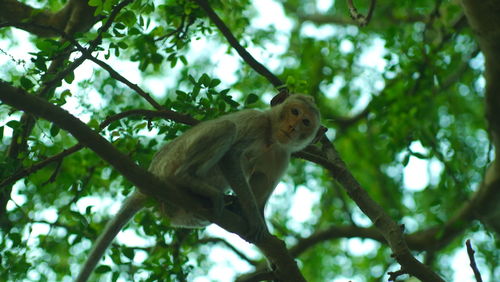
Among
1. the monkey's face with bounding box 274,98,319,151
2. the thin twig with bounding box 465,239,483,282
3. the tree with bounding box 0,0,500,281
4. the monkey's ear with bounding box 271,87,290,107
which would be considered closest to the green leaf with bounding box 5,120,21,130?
the tree with bounding box 0,0,500,281

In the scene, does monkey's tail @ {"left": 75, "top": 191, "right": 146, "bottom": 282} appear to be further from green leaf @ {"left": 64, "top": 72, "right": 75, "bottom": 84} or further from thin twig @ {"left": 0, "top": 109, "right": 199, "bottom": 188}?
green leaf @ {"left": 64, "top": 72, "right": 75, "bottom": 84}

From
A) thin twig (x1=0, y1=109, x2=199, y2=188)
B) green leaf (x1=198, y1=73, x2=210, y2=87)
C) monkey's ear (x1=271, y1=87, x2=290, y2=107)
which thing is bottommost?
thin twig (x1=0, y1=109, x2=199, y2=188)

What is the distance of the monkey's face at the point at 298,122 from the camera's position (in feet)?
22.2

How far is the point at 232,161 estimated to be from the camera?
604 centimetres

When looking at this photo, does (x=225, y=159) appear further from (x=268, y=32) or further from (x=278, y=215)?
(x=278, y=215)

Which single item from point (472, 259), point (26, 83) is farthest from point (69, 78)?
point (472, 259)

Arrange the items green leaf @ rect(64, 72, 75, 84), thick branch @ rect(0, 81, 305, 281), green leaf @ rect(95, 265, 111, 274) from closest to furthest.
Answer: thick branch @ rect(0, 81, 305, 281), green leaf @ rect(64, 72, 75, 84), green leaf @ rect(95, 265, 111, 274)

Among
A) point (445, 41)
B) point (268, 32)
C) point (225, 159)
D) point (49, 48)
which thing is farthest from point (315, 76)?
point (49, 48)

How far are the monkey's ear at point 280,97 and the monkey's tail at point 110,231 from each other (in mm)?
2140

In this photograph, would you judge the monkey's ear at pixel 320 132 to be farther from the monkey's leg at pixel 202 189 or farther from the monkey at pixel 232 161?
the monkey's leg at pixel 202 189

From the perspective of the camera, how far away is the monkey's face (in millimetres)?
6781

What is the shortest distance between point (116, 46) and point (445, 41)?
240 inches

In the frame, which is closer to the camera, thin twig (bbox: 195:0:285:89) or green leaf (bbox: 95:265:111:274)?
green leaf (bbox: 95:265:111:274)

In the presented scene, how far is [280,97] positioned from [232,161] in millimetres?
1346
